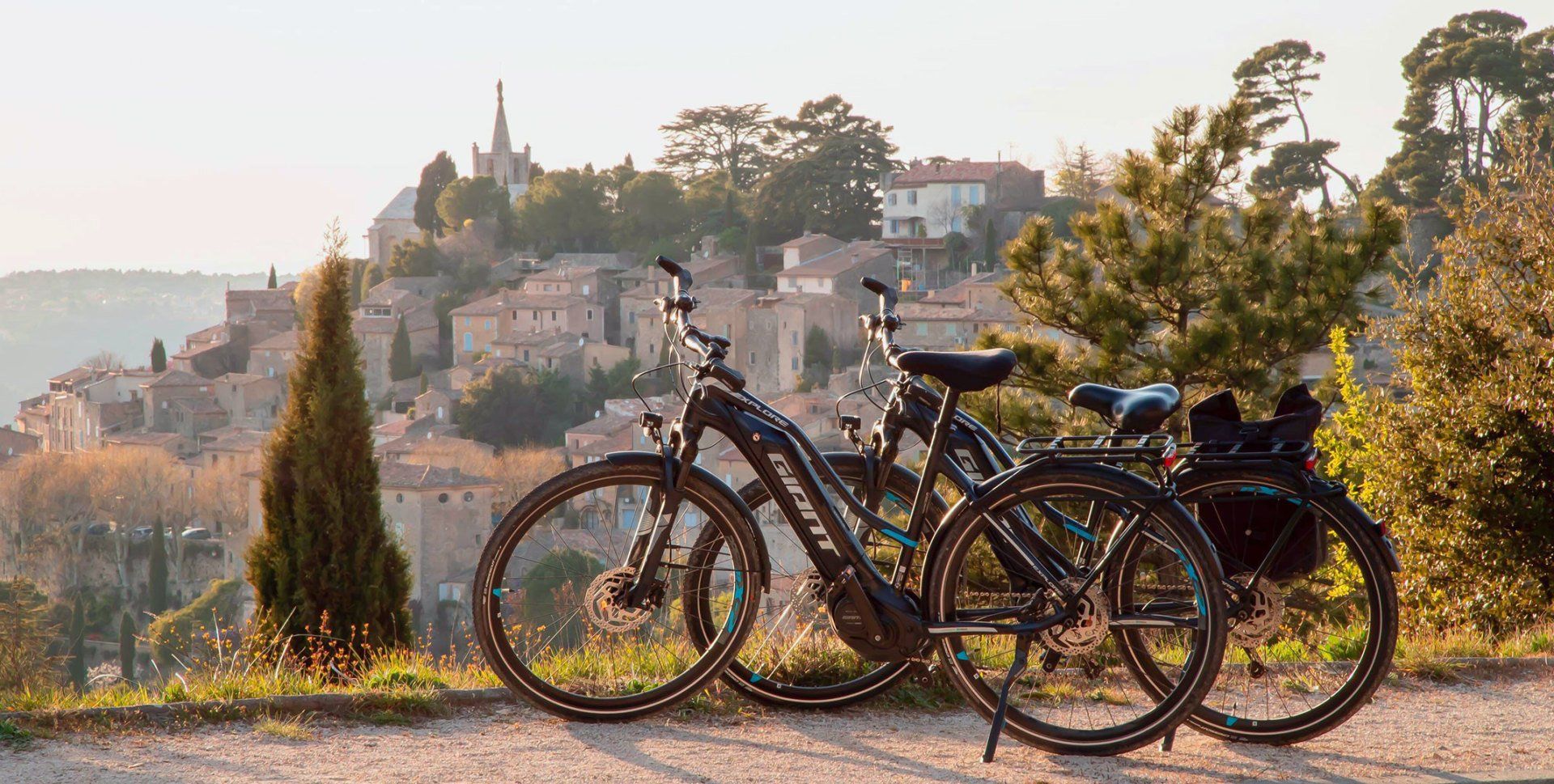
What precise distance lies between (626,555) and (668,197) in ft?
244

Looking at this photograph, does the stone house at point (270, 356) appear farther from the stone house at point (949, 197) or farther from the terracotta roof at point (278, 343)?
the stone house at point (949, 197)

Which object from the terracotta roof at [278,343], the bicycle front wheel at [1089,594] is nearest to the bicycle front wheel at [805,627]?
the bicycle front wheel at [1089,594]

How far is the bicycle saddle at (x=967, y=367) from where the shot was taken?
131 inches

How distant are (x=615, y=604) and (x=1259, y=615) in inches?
61.5

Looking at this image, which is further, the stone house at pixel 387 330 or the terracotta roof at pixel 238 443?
the stone house at pixel 387 330

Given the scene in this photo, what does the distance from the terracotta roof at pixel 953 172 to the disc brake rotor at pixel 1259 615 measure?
231 feet

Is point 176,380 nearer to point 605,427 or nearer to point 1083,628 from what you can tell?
point 605,427

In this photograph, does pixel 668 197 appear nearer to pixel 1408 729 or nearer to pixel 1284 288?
pixel 1284 288

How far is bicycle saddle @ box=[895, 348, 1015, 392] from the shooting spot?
10.9 feet

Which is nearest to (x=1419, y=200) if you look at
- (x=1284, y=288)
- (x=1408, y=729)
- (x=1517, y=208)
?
(x=1284, y=288)

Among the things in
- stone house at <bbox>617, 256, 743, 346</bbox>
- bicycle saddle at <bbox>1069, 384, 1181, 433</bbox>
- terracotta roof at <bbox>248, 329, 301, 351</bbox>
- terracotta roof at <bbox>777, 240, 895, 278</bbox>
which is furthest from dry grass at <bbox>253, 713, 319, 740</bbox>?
terracotta roof at <bbox>248, 329, 301, 351</bbox>

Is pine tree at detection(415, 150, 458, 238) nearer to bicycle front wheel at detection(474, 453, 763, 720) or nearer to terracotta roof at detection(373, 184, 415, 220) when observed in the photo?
terracotta roof at detection(373, 184, 415, 220)

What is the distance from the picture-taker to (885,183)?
74188 mm

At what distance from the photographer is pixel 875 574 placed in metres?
3.41
